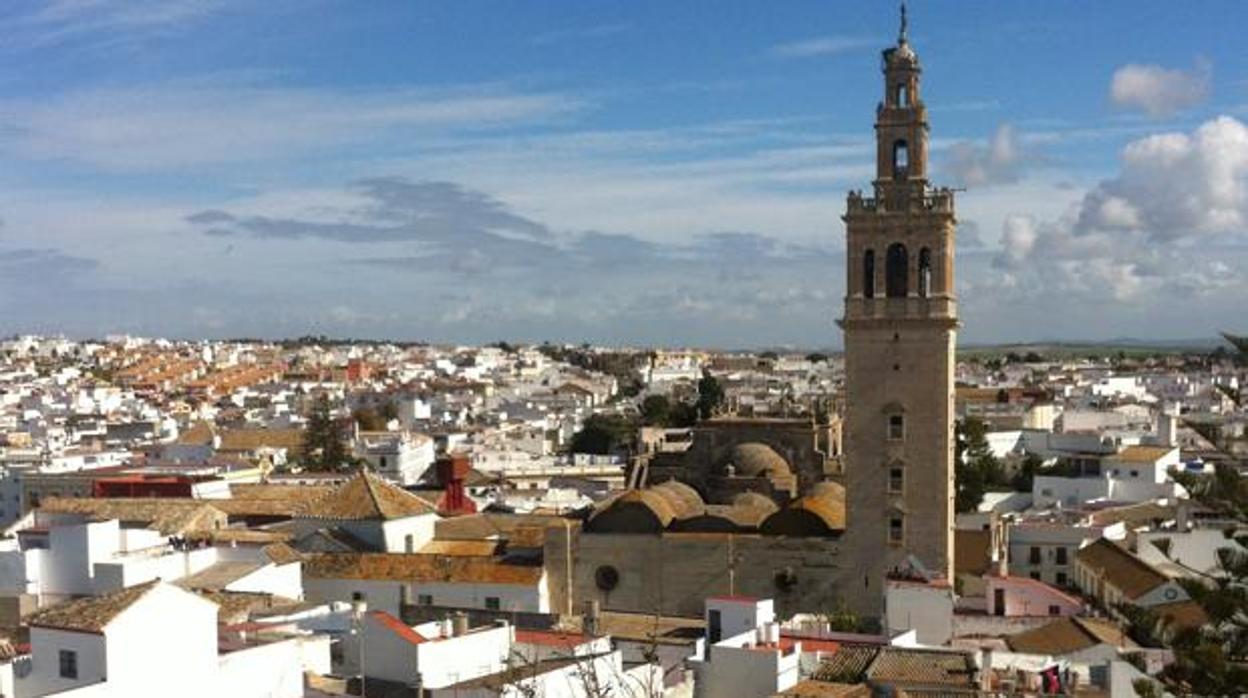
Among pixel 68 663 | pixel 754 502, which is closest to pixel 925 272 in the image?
pixel 754 502

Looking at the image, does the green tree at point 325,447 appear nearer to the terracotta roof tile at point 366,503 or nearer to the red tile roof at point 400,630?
the terracotta roof tile at point 366,503

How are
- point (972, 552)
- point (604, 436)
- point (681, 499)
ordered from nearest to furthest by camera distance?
point (681, 499), point (972, 552), point (604, 436)

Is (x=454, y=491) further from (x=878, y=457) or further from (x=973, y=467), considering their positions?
(x=973, y=467)

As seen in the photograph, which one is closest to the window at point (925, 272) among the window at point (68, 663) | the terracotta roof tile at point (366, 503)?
the terracotta roof tile at point (366, 503)

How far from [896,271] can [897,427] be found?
8.53 ft

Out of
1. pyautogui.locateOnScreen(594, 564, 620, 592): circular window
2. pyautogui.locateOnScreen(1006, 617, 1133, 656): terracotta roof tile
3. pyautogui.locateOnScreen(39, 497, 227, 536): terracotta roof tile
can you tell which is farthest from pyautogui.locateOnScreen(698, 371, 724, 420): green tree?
pyautogui.locateOnScreen(1006, 617, 1133, 656): terracotta roof tile

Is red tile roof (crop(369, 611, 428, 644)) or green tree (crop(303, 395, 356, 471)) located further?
green tree (crop(303, 395, 356, 471))

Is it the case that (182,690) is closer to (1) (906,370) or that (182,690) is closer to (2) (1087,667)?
(2) (1087,667)

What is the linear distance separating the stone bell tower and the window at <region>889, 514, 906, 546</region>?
17 mm

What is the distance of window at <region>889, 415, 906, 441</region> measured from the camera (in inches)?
957

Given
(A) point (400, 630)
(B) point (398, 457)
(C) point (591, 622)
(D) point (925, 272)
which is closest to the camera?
(A) point (400, 630)

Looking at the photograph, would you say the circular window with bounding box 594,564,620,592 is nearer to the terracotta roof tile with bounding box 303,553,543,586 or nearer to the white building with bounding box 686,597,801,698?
the terracotta roof tile with bounding box 303,553,543,586

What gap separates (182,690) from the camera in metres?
15.2

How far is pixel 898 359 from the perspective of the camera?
79.4 ft
